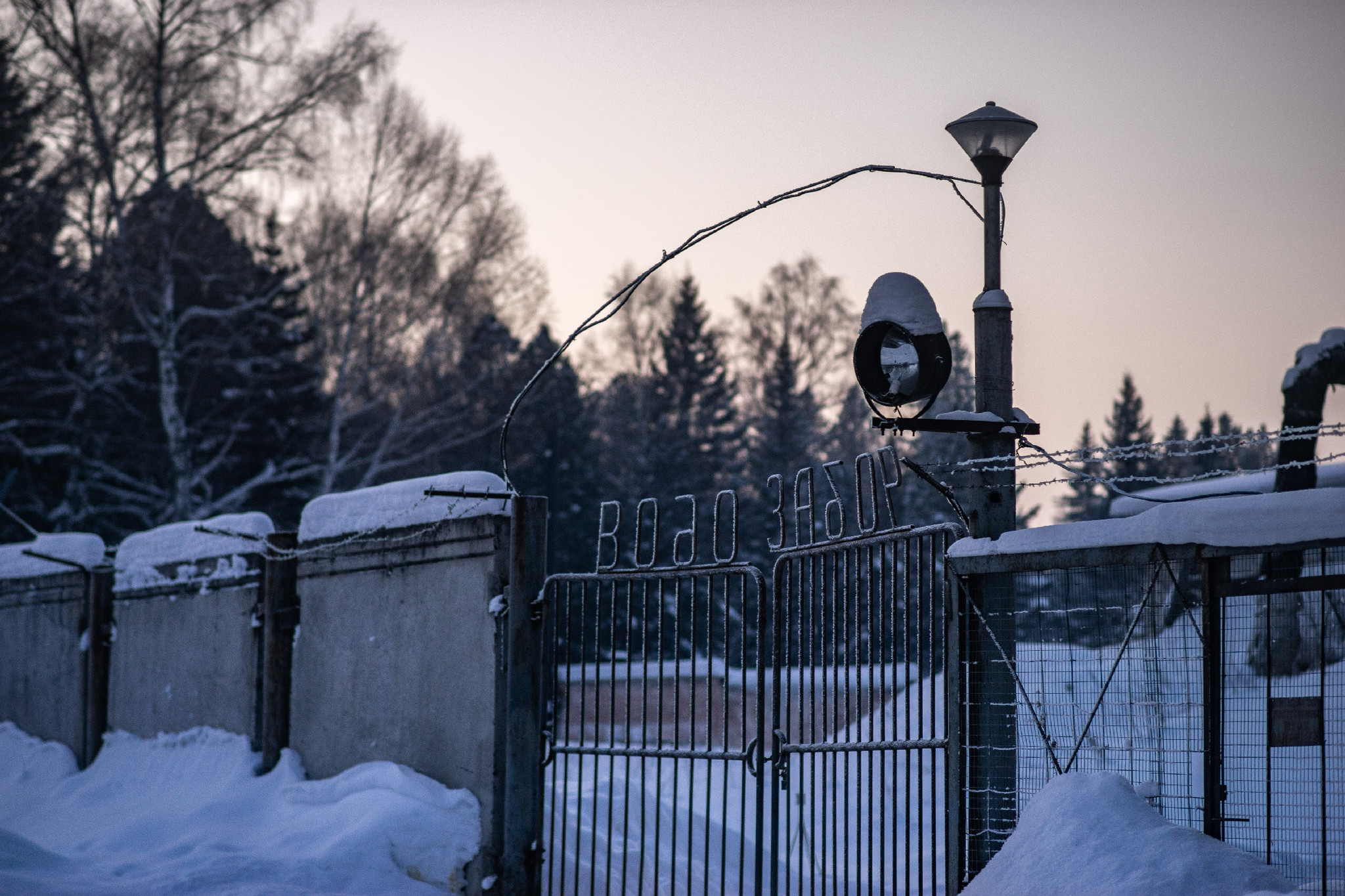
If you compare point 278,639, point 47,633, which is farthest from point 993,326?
point 47,633

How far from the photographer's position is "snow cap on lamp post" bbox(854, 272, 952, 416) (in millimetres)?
5715

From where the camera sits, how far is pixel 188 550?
41.1 feet

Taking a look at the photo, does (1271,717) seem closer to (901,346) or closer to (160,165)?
(901,346)

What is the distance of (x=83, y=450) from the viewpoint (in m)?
25.1

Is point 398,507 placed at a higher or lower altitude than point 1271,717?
higher

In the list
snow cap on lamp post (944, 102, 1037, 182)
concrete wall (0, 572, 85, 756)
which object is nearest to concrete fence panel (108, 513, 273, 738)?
concrete wall (0, 572, 85, 756)

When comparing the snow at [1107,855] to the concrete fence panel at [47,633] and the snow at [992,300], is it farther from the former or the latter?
the concrete fence panel at [47,633]

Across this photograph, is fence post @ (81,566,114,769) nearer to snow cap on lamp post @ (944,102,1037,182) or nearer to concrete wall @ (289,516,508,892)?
concrete wall @ (289,516,508,892)

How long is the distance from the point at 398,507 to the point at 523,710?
1902 millimetres

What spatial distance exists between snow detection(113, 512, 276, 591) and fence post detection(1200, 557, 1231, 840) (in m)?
7.86

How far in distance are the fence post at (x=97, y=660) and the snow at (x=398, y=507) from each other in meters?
4.57

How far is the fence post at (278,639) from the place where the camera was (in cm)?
1062

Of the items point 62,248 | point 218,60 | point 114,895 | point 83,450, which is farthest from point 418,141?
point 114,895

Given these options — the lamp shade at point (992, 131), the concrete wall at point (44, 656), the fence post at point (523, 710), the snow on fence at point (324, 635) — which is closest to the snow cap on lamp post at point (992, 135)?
the lamp shade at point (992, 131)
